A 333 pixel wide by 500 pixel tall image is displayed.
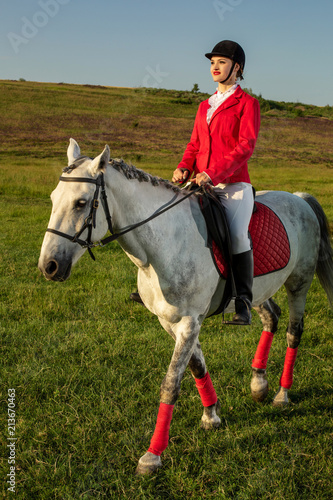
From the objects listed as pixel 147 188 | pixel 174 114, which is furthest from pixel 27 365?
pixel 174 114

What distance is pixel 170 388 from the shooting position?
3316mm

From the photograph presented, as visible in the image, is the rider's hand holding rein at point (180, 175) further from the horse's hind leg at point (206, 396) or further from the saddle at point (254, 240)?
the horse's hind leg at point (206, 396)

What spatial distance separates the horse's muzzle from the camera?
2705mm

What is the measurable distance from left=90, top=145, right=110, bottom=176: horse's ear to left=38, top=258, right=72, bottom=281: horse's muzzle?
2.25 ft

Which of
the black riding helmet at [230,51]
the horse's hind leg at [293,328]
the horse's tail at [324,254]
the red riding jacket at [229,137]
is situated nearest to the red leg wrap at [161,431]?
the horse's hind leg at [293,328]

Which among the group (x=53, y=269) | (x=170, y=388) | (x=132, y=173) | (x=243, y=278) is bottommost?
(x=170, y=388)

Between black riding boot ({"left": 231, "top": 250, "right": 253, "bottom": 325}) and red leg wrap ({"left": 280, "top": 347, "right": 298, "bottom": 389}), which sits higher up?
black riding boot ({"left": 231, "top": 250, "right": 253, "bottom": 325})

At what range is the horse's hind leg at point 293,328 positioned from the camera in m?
4.51

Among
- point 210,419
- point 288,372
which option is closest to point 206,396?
point 210,419

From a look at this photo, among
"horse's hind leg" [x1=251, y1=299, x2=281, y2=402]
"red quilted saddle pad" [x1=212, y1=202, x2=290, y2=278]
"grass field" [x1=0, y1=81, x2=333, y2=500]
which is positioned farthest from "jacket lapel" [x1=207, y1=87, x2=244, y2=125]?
"grass field" [x1=0, y1=81, x2=333, y2=500]

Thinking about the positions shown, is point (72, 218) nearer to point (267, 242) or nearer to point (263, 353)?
point (267, 242)

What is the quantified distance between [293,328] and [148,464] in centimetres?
238

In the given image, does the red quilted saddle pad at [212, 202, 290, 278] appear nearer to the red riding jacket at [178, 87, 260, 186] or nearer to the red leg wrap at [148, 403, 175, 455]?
the red riding jacket at [178, 87, 260, 186]

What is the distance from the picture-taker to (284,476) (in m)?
3.29
